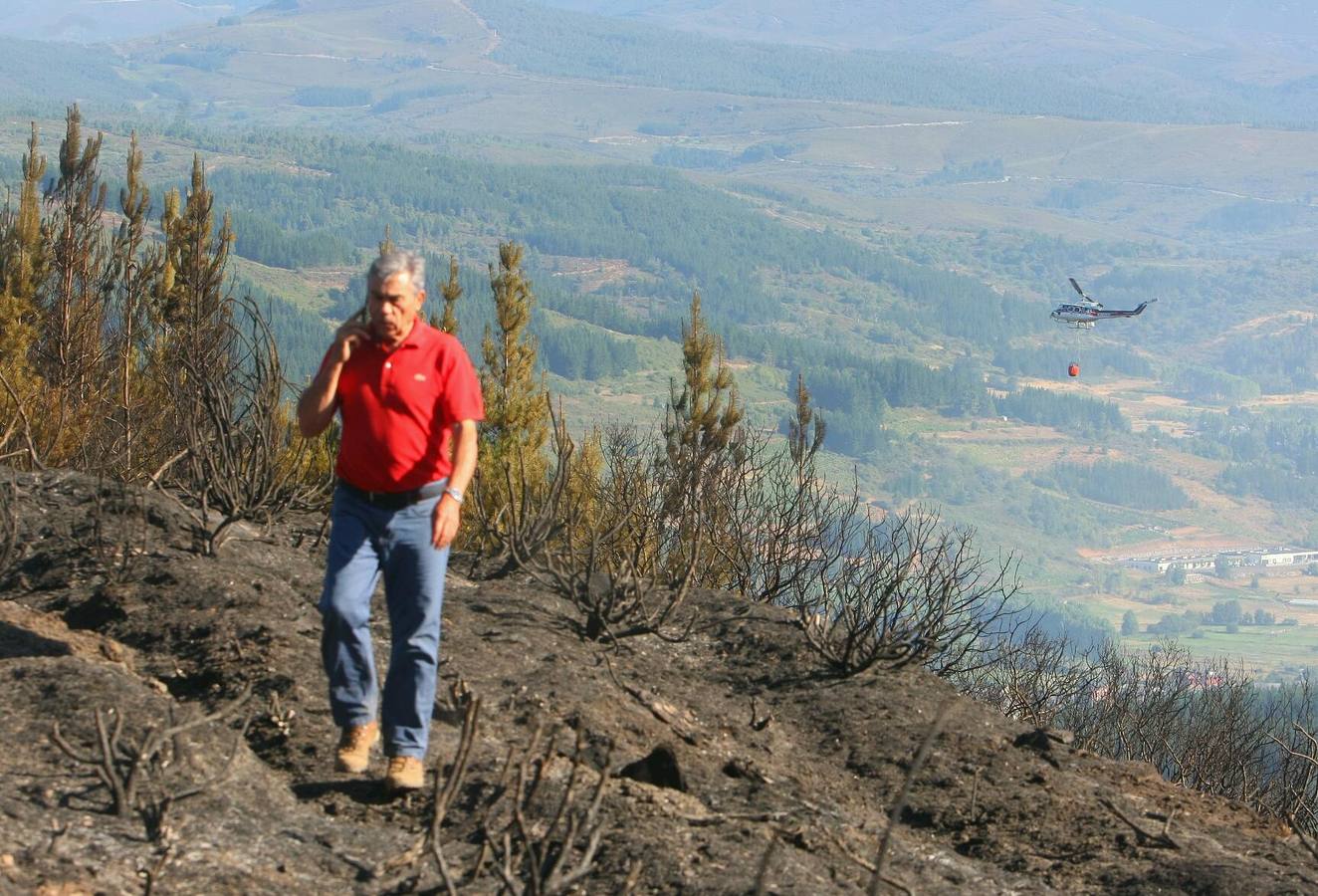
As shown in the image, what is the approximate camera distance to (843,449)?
631ft

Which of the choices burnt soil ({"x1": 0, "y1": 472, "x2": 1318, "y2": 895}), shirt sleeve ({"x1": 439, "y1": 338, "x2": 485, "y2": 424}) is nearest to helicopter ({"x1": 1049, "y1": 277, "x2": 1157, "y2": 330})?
burnt soil ({"x1": 0, "y1": 472, "x2": 1318, "y2": 895})

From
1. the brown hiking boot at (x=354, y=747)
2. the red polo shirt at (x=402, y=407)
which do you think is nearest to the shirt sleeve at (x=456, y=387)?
the red polo shirt at (x=402, y=407)

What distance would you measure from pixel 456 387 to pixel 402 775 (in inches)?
46.5

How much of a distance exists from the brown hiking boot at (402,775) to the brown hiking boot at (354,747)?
187mm

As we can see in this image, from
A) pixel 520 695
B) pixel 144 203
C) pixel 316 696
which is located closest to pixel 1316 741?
pixel 520 695

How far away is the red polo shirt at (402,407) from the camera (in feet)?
16.6

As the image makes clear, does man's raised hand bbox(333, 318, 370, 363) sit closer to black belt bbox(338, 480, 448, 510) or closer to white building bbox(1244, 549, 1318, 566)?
black belt bbox(338, 480, 448, 510)

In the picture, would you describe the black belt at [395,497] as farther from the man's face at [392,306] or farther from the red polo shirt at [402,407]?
the man's face at [392,306]

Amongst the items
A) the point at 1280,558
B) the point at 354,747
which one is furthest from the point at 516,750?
the point at 1280,558

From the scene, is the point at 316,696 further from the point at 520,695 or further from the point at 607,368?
the point at 607,368

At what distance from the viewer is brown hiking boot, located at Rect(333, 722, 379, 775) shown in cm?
525

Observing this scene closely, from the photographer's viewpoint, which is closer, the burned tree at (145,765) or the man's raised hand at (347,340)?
the burned tree at (145,765)

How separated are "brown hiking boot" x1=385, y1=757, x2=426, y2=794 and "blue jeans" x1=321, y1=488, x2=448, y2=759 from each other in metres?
0.02

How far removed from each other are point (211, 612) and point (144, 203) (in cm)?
2187
